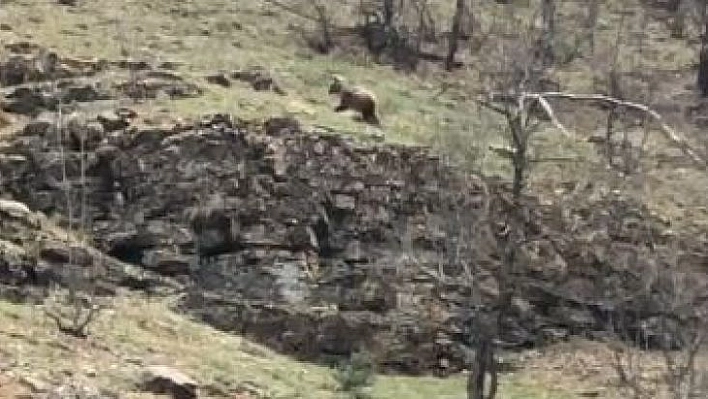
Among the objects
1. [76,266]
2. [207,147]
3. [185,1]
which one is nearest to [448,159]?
[207,147]

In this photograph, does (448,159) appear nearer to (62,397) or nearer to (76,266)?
(76,266)

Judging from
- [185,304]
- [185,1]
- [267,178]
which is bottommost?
[185,304]

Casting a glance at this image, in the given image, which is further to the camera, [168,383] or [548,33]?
[548,33]

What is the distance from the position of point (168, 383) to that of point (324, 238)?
5492 millimetres

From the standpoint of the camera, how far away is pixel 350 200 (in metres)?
16.0

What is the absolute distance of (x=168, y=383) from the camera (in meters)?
10.4

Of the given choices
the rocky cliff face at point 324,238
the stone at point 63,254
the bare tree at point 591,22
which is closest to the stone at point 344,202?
the rocky cliff face at point 324,238

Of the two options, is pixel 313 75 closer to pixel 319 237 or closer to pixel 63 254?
pixel 319 237

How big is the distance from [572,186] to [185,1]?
32.6 ft

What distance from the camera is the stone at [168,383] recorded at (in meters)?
10.3

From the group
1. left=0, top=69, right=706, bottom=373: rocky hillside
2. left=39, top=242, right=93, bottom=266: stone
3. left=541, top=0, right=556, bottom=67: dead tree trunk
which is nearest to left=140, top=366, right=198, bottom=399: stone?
left=39, top=242, right=93, bottom=266: stone

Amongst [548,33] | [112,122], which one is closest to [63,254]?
[112,122]

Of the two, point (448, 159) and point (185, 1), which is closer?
point (448, 159)

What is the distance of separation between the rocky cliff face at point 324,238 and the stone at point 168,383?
11.0 ft
